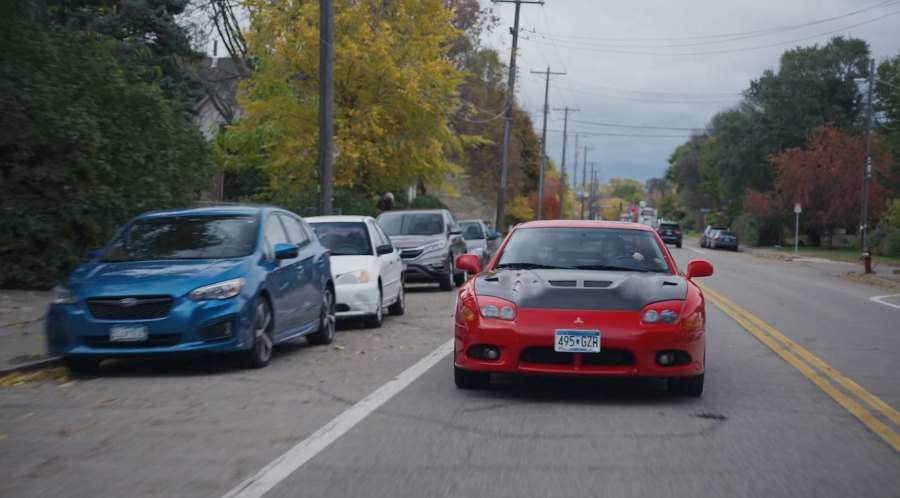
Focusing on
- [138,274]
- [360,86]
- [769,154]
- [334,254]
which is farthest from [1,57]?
[769,154]

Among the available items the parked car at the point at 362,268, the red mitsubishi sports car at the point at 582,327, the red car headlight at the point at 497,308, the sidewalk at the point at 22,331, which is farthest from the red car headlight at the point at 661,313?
the parked car at the point at 362,268

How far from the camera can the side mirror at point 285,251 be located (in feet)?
35.3

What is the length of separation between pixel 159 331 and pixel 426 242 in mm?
12701

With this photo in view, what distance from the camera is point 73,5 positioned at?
34031mm

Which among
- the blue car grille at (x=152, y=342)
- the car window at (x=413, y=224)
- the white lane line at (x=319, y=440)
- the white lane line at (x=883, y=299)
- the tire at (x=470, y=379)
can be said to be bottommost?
the white lane line at (x=883, y=299)

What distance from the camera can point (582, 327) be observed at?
7.98 meters

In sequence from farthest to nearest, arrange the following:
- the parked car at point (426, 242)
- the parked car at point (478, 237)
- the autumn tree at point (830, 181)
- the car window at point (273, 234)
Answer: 1. the autumn tree at point (830, 181)
2. the parked car at point (478, 237)
3. the parked car at point (426, 242)
4. the car window at point (273, 234)

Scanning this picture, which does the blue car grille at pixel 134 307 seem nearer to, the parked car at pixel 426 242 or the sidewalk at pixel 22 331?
the sidewalk at pixel 22 331

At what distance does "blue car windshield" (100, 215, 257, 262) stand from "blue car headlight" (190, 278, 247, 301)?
66 cm

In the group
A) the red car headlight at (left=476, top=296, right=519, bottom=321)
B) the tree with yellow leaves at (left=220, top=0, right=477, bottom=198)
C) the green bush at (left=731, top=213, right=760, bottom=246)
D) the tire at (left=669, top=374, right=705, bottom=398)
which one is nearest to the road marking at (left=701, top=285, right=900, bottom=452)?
the tire at (left=669, top=374, right=705, bottom=398)

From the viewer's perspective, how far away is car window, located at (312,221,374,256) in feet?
50.4

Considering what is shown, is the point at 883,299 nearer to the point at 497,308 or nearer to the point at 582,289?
the point at 582,289

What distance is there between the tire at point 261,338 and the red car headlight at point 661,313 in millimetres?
3819

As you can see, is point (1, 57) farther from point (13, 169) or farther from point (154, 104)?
point (154, 104)
